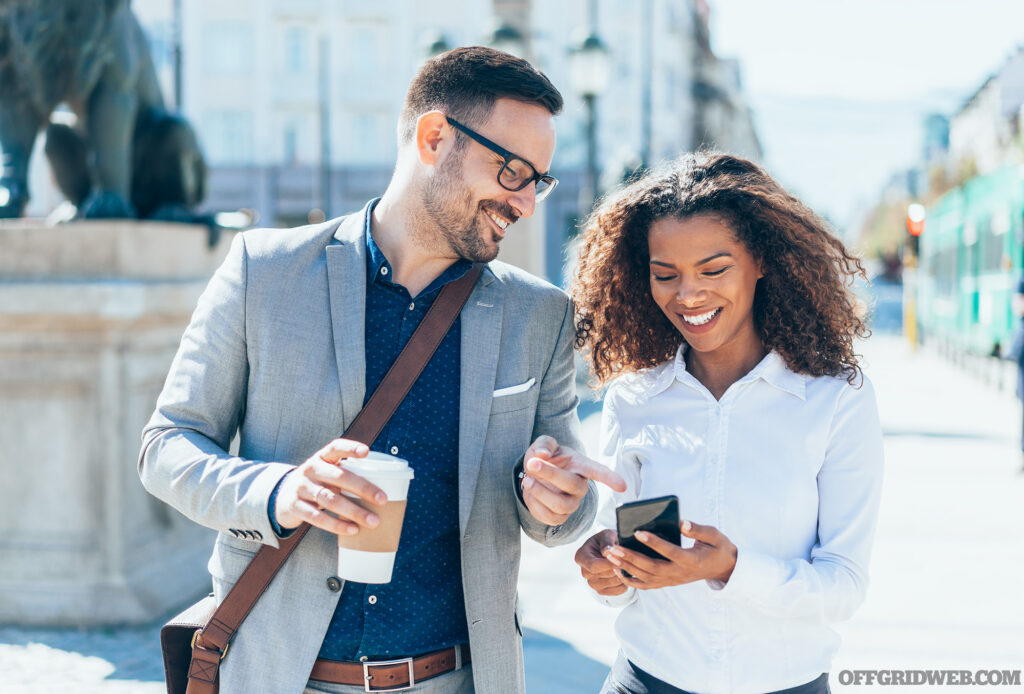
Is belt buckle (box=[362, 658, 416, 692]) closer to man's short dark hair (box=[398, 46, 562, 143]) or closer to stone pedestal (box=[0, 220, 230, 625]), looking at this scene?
man's short dark hair (box=[398, 46, 562, 143])

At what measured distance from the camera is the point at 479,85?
2068 millimetres

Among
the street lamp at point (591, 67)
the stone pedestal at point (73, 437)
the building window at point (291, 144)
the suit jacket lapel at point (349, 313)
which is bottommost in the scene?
the stone pedestal at point (73, 437)

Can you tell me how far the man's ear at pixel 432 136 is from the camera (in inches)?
82.1

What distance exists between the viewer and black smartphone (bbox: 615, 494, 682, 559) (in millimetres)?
1663

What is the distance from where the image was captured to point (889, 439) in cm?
1068

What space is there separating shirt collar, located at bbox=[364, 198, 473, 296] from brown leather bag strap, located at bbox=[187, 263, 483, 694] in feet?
0.51

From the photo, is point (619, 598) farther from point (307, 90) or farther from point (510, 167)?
point (307, 90)

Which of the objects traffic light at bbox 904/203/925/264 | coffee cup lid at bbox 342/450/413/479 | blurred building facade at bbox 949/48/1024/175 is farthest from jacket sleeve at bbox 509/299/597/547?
blurred building facade at bbox 949/48/1024/175

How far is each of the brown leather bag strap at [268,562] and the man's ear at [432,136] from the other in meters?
0.42

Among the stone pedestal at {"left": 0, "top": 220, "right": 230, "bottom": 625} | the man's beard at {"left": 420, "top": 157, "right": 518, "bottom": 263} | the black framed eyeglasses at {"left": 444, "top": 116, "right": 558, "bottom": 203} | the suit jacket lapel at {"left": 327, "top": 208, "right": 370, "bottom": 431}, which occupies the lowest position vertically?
the stone pedestal at {"left": 0, "top": 220, "right": 230, "bottom": 625}

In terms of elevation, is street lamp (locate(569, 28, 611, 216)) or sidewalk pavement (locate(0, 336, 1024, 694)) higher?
street lamp (locate(569, 28, 611, 216))

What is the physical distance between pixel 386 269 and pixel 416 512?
1.79 ft

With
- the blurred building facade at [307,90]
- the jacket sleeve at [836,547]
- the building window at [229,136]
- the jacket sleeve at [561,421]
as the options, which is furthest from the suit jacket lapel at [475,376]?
the building window at [229,136]

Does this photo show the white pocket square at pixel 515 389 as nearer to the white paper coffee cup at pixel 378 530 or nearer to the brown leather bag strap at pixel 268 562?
the brown leather bag strap at pixel 268 562
